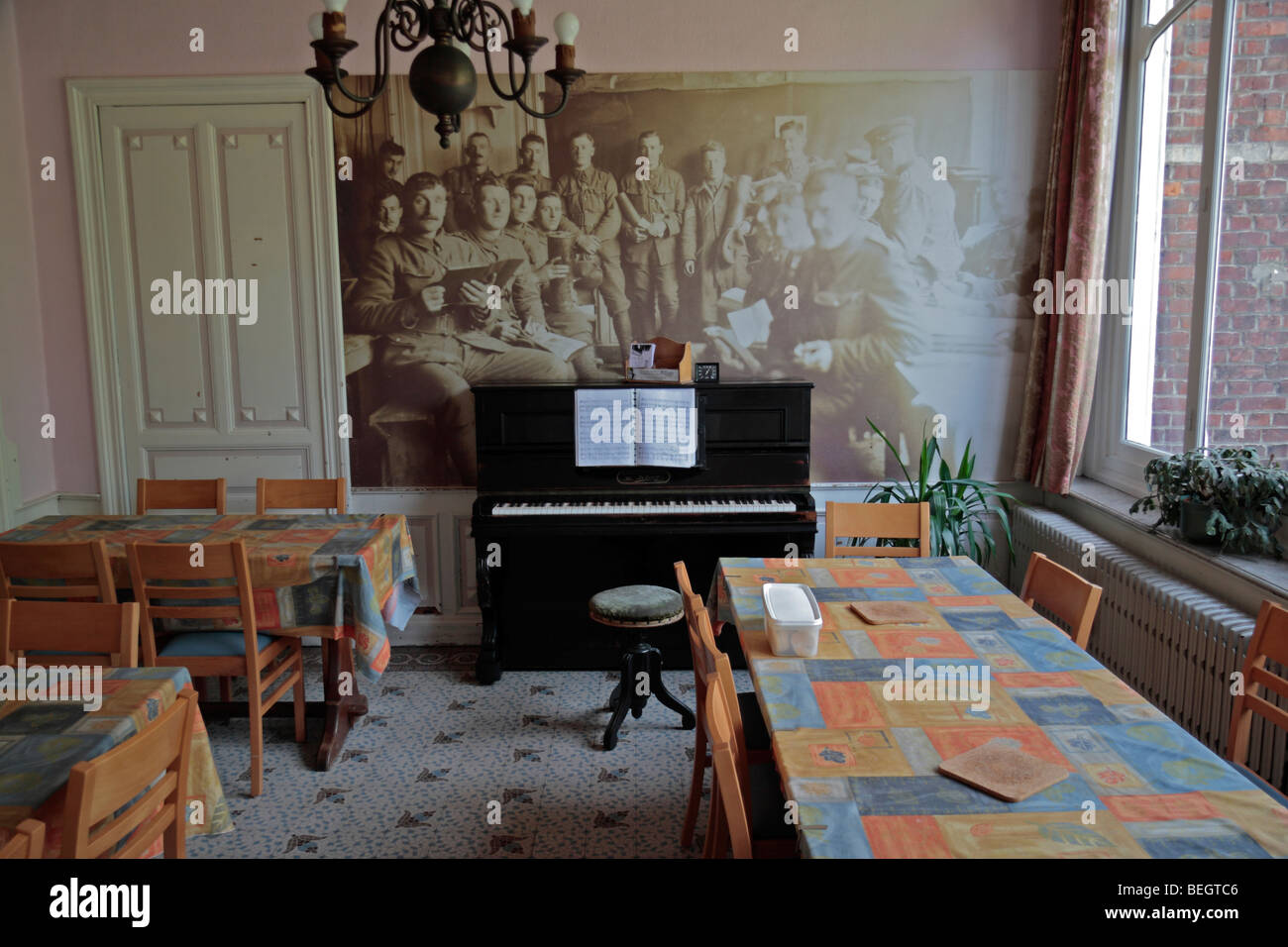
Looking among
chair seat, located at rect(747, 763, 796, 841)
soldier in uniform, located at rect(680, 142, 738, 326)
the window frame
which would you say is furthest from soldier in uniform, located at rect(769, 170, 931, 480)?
chair seat, located at rect(747, 763, 796, 841)

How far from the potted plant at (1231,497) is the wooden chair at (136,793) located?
10.2 feet

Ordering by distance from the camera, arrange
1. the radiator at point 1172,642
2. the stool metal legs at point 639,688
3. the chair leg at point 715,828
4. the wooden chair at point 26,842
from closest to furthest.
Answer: the wooden chair at point 26,842, the chair leg at point 715,828, the radiator at point 1172,642, the stool metal legs at point 639,688

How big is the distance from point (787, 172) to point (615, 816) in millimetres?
2974

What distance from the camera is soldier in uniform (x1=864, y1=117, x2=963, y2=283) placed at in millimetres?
4484

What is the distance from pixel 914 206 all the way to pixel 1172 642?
7.56ft

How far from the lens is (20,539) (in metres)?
3.65

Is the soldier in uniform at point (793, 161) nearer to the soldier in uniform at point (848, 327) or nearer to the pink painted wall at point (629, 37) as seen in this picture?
the soldier in uniform at point (848, 327)

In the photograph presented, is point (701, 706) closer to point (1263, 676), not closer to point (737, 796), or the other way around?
point (737, 796)

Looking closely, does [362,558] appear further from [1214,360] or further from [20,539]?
[1214,360]

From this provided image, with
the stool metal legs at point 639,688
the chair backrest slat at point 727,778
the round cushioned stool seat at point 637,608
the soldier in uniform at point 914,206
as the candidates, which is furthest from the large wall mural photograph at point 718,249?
the chair backrest slat at point 727,778

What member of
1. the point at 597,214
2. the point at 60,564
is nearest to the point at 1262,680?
the point at 597,214

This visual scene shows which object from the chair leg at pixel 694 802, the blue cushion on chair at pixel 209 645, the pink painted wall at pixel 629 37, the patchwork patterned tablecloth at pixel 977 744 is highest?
the pink painted wall at pixel 629 37

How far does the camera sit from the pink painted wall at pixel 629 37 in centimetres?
442

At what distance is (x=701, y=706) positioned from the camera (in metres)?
2.59
